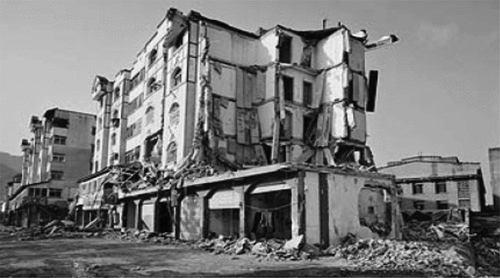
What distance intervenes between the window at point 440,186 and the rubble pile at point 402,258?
Result: 27056 mm

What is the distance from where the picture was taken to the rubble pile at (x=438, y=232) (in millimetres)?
23703

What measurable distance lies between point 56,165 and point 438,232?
51.3m

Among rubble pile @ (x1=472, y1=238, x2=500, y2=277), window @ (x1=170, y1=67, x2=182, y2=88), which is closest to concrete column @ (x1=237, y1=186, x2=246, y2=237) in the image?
rubble pile @ (x1=472, y1=238, x2=500, y2=277)

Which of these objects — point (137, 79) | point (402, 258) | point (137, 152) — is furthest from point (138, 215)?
point (402, 258)

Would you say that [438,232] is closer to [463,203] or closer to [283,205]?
[283,205]

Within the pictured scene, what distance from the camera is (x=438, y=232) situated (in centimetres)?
2505

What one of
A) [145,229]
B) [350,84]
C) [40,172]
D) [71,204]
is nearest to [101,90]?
[71,204]

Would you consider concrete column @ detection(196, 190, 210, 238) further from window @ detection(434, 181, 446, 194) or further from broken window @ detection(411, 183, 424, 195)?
window @ detection(434, 181, 446, 194)

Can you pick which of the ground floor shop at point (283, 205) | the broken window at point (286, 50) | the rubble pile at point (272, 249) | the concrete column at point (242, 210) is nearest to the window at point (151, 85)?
the broken window at point (286, 50)

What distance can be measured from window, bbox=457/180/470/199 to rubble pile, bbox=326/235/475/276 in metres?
27.0

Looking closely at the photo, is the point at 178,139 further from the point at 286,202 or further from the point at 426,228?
the point at 426,228

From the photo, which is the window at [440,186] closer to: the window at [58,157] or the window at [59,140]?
the window at [58,157]

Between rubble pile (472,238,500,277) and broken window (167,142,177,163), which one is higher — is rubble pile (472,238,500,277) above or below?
below

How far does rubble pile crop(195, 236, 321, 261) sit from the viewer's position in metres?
16.2
